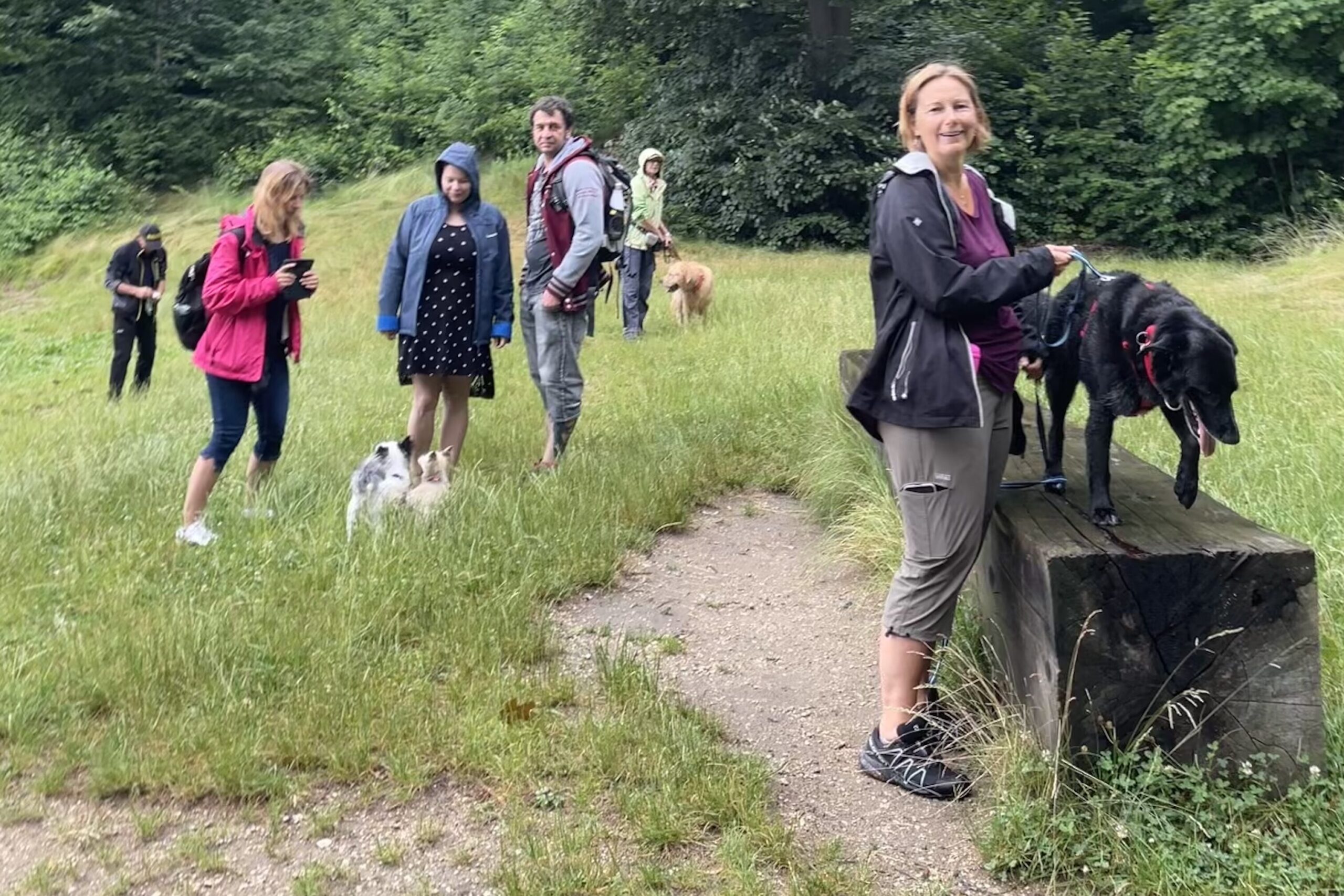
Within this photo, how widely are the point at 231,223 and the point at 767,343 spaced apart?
17.7 feet

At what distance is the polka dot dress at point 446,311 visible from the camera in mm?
5785

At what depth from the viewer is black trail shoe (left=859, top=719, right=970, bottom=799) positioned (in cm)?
324

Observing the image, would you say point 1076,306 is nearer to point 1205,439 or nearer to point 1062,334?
point 1062,334

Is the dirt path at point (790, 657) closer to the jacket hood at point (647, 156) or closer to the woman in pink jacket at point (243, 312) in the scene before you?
the woman in pink jacket at point (243, 312)

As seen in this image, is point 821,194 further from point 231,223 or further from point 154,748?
point 154,748

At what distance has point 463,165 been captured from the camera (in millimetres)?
5684

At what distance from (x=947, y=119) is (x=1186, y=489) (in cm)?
Result: 124

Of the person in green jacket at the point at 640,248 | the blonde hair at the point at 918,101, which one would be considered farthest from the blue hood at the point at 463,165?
the person in green jacket at the point at 640,248

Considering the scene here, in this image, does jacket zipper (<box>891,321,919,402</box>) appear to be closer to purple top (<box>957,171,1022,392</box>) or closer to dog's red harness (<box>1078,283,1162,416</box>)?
purple top (<box>957,171,1022,392</box>)

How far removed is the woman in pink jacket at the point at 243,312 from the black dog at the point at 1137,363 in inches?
138

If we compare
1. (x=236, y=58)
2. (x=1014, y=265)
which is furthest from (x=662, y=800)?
(x=236, y=58)

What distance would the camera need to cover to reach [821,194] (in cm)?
2005

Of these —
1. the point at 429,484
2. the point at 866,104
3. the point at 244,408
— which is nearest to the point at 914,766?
the point at 429,484

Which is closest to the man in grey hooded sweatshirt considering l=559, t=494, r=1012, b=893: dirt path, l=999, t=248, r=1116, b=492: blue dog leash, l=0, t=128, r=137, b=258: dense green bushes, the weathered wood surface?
l=559, t=494, r=1012, b=893: dirt path
